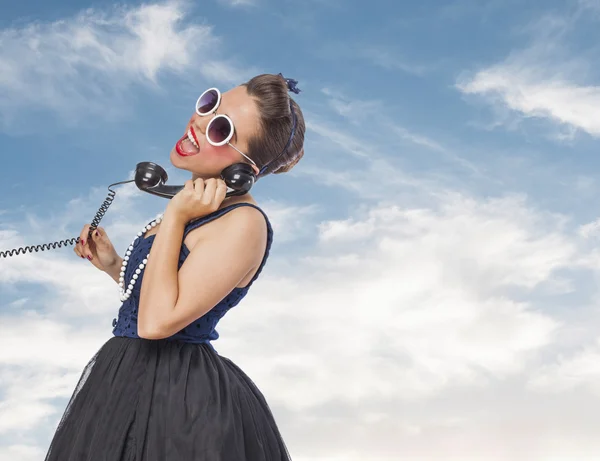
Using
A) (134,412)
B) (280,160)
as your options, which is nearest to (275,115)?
(280,160)

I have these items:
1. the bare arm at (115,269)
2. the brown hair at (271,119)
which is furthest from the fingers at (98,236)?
the brown hair at (271,119)

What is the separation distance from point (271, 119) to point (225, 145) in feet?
0.75

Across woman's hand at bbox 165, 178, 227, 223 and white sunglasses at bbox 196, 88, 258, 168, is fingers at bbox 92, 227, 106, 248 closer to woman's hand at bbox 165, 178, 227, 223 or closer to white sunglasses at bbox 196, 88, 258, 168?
white sunglasses at bbox 196, 88, 258, 168

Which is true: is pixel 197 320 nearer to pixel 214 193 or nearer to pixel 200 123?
pixel 214 193

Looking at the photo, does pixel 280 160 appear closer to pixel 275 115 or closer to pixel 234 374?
pixel 275 115

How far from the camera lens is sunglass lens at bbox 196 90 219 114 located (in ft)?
11.1

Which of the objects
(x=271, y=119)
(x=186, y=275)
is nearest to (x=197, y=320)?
(x=186, y=275)

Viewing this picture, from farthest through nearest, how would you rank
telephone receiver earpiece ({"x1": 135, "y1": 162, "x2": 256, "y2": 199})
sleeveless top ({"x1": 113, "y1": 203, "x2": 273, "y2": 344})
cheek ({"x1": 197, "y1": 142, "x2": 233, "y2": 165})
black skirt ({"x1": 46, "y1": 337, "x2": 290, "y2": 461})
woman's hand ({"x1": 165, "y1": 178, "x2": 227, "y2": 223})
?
cheek ({"x1": 197, "y1": 142, "x2": 233, "y2": 165})
telephone receiver earpiece ({"x1": 135, "y1": 162, "x2": 256, "y2": 199})
sleeveless top ({"x1": 113, "y1": 203, "x2": 273, "y2": 344})
woman's hand ({"x1": 165, "y1": 178, "x2": 227, "y2": 223})
black skirt ({"x1": 46, "y1": 337, "x2": 290, "y2": 461})

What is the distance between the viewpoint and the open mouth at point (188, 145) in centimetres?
336

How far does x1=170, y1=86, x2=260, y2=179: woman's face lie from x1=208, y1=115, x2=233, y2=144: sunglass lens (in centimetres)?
3

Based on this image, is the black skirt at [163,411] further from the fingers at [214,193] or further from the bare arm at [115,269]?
the bare arm at [115,269]

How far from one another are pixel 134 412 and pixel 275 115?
1321 mm

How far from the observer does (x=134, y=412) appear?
113 inches

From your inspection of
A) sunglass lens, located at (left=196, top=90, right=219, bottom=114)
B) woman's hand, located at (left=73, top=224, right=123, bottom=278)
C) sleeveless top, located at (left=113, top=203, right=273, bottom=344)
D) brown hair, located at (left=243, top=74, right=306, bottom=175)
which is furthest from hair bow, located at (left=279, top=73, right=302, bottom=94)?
woman's hand, located at (left=73, top=224, right=123, bottom=278)
